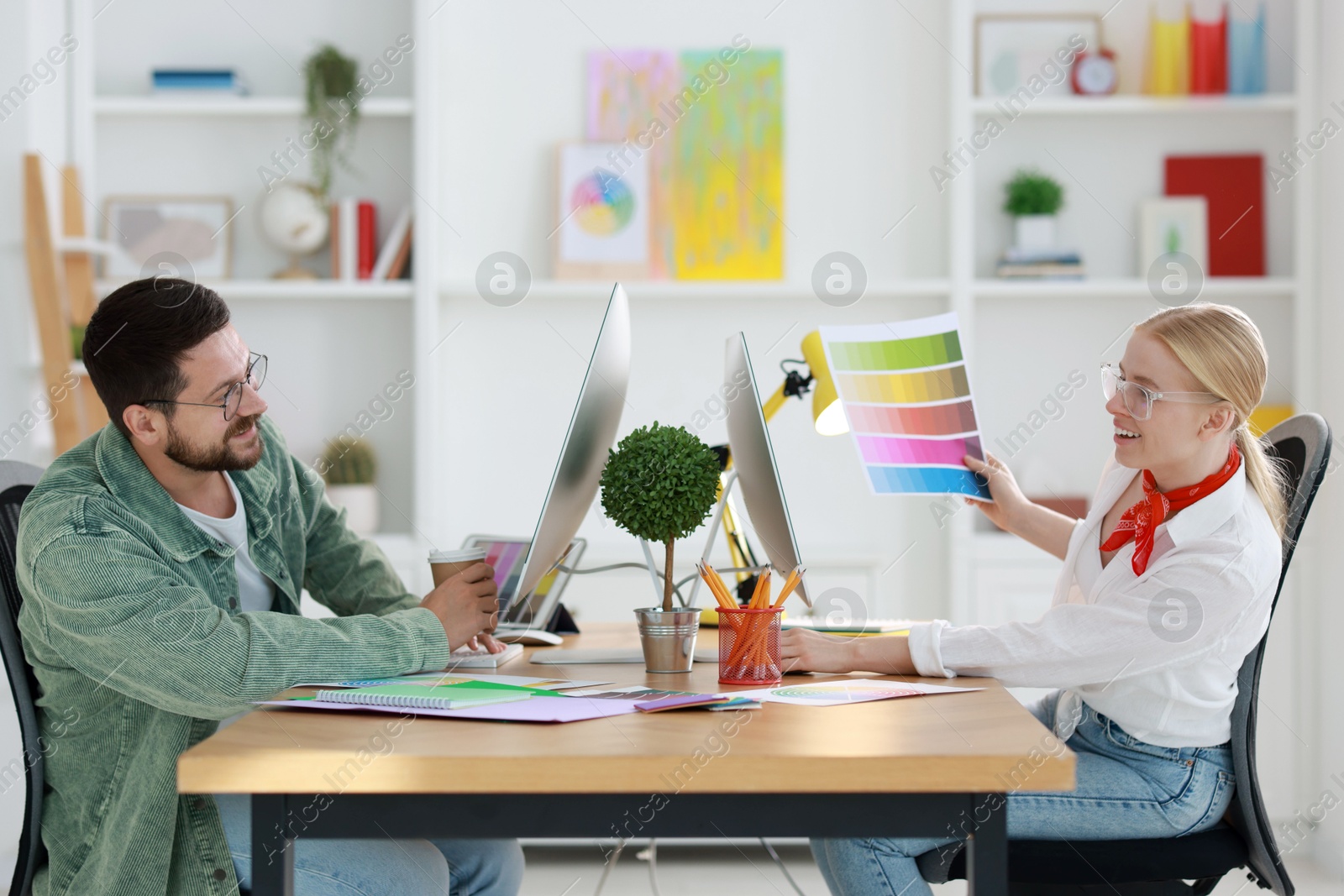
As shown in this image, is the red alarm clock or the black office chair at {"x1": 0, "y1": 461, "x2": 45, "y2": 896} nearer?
the black office chair at {"x1": 0, "y1": 461, "x2": 45, "y2": 896}

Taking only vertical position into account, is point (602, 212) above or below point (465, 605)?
above

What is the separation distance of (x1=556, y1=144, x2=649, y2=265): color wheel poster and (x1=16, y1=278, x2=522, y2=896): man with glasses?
1810 millimetres

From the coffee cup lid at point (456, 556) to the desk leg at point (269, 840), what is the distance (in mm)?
511

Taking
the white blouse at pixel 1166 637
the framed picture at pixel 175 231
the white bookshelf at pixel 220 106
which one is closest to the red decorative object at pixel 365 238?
the white bookshelf at pixel 220 106

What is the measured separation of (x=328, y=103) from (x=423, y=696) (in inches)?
101

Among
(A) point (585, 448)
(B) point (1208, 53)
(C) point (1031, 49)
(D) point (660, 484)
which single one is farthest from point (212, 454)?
(B) point (1208, 53)

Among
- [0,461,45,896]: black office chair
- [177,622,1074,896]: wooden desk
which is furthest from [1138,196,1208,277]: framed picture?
[0,461,45,896]: black office chair

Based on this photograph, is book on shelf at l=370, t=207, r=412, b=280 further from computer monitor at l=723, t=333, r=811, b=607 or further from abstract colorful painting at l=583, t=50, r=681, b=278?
computer monitor at l=723, t=333, r=811, b=607

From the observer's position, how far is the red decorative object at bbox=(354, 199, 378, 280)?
3.35m

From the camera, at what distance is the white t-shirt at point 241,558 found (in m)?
1.59

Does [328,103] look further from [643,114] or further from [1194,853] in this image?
[1194,853]

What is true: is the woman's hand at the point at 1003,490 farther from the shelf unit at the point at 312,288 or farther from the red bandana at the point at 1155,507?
the shelf unit at the point at 312,288

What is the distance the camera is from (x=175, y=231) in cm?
342

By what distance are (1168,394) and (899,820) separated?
0.78 m
